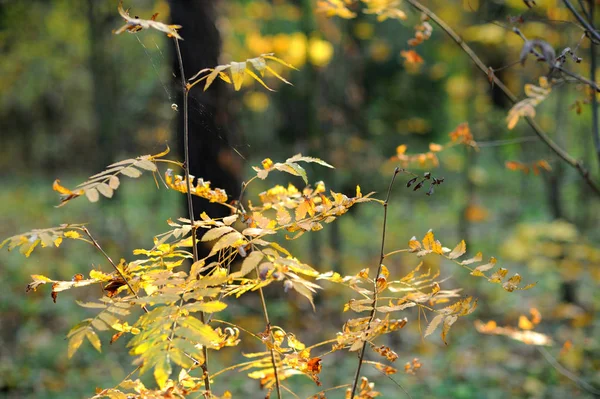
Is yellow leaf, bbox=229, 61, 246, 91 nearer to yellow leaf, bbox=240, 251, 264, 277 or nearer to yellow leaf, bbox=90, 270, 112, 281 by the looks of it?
yellow leaf, bbox=240, 251, 264, 277

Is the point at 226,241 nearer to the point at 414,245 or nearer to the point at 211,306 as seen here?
the point at 211,306

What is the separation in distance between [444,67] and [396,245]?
3471 millimetres

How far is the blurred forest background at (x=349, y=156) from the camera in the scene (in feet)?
16.3

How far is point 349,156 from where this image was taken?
823cm

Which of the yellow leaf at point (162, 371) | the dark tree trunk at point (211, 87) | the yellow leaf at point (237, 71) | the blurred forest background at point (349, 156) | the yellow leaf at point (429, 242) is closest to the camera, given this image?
the yellow leaf at point (162, 371)

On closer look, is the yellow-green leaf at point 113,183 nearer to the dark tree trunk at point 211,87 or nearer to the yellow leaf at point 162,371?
the yellow leaf at point 162,371

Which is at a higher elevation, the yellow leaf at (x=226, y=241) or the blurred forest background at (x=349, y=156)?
the yellow leaf at (x=226, y=241)

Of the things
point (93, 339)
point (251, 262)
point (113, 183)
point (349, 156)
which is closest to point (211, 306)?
point (251, 262)

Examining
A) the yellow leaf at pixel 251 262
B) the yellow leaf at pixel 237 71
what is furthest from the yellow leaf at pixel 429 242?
the yellow leaf at pixel 237 71

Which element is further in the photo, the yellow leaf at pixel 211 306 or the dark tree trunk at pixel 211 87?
the dark tree trunk at pixel 211 87

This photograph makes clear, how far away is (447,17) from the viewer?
28.1 feet

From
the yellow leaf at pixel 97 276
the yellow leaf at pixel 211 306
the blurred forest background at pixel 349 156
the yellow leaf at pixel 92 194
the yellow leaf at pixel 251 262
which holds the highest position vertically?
the yellow leaf at pixel 92 194

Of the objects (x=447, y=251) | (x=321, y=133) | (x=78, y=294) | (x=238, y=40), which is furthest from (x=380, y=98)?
(x=447, y=251)

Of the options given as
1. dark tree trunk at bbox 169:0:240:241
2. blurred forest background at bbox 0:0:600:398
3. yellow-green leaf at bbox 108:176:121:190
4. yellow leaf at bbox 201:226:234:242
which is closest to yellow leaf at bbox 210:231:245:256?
yellow leaf at bbox 201:226:234:242
